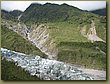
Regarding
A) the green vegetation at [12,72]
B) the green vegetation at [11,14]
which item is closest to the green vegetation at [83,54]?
the green vegetation at [12,72]

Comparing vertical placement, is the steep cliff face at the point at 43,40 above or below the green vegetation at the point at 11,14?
below

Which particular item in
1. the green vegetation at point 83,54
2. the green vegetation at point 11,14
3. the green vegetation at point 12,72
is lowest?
the green vegetation at point 12,72

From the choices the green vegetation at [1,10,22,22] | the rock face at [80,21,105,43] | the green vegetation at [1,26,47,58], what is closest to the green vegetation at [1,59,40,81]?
the green vegetation at [1,26,47,58]

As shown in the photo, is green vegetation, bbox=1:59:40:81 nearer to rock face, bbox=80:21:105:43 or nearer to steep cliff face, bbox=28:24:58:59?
steep cliff face, bbox=28:24:58:59

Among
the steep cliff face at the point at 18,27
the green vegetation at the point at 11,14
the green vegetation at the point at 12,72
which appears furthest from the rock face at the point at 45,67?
the green vegetation at the point at 11,14

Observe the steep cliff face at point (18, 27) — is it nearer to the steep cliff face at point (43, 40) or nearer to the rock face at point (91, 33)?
the steep cliff face at point (43, 40)

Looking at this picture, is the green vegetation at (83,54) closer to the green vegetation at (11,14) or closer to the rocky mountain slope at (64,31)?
the rocky mountain slope at (64,31)

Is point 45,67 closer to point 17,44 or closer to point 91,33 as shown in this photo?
point 17,44
